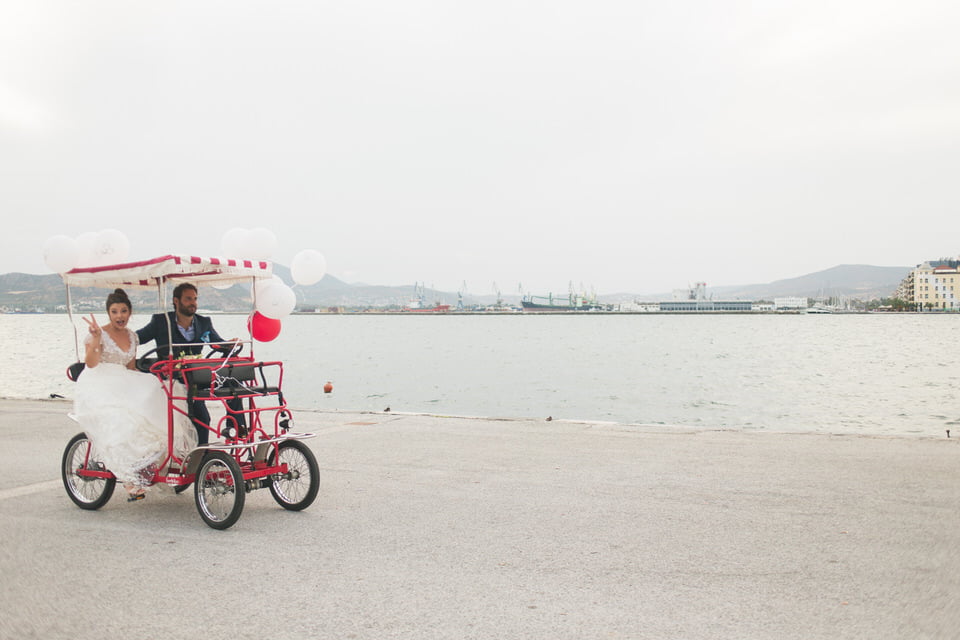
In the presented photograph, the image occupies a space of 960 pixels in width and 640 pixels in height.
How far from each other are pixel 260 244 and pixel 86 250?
1.64 metres

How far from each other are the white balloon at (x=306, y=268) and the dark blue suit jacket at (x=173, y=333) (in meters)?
1.35

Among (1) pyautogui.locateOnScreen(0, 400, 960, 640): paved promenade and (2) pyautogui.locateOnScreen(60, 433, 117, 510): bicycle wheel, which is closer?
(1) pyautogui.locateOnScreen(0, 400, 960, 640): paved promenade

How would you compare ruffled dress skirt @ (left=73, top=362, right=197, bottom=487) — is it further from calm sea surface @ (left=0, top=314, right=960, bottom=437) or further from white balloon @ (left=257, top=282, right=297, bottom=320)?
white balloon @ (left=257, top=282, right=297, bottom=320)

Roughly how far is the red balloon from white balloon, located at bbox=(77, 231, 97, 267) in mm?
1578

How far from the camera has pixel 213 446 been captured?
6.36 meters

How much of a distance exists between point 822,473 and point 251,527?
5855 mm

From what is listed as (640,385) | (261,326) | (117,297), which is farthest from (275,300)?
(640,385)

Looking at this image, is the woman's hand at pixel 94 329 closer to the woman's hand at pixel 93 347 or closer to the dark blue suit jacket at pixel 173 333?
the woman's hand at pixel 93 347

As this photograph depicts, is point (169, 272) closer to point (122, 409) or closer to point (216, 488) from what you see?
point (122, 409)

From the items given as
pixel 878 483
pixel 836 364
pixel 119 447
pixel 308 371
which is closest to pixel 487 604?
pixel 119 447

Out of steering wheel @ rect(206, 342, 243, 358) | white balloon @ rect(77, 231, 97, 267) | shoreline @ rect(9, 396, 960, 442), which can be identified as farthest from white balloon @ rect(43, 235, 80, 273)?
shoreline @ rect(9, 396, 960, 442)

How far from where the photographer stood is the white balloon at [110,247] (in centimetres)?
741

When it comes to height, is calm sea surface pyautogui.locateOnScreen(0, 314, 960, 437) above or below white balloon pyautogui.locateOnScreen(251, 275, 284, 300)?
below

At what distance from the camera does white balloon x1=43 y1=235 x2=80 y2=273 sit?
23.2ft
